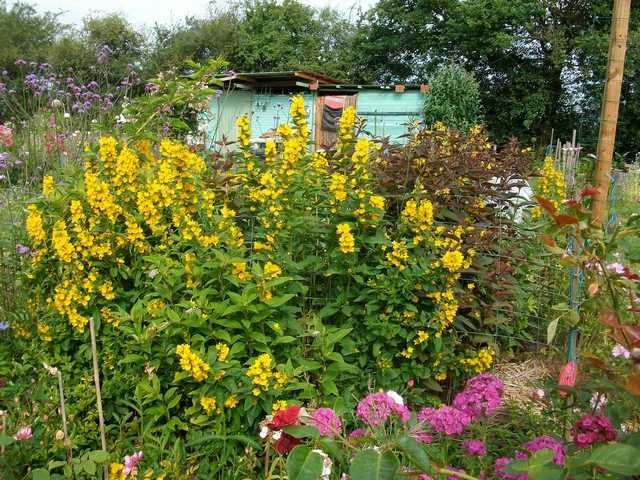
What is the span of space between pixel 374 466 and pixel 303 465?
0.10 meters

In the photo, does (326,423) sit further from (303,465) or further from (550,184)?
(550,184)

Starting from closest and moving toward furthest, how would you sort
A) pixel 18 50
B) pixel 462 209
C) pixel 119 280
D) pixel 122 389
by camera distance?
pixel 122 389 → pixel 119 280 → pixel 462 209 → pixel 18 50

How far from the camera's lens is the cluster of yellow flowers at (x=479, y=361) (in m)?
2.36

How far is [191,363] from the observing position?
→ 5.87 feet

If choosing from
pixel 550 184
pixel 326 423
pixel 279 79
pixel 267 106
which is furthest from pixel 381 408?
pixel 267 106

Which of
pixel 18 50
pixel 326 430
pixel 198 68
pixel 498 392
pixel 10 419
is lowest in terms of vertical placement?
pixel 10 419

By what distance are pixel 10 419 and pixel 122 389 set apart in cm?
35

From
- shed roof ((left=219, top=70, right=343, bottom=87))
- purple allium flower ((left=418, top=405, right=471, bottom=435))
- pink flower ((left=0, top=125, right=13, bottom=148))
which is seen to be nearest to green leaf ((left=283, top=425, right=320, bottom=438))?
purple allium flower ((left=418, top=405, right=471, bottom=435))

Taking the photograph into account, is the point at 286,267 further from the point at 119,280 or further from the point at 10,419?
the point at 10,419

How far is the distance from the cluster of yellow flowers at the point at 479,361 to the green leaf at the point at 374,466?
1616 mm

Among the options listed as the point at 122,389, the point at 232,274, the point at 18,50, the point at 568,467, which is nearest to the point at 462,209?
the point at 232,274

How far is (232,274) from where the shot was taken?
2092mm

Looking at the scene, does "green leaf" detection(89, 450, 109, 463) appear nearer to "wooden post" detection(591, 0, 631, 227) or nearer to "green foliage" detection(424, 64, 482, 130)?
"wooden post" detection(591, 0, 631, 227)

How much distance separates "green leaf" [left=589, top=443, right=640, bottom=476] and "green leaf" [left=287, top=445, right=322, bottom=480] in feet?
1.15
